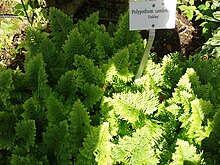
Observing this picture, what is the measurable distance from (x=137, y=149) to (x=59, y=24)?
119cm

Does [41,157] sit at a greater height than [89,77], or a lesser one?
lesser

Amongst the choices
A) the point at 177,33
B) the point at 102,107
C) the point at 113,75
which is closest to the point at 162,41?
the point at 177,33

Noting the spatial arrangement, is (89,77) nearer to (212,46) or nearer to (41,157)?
(41,157)

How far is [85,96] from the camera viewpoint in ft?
7.62

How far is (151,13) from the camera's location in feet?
6.84

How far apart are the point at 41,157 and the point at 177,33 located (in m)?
1.97

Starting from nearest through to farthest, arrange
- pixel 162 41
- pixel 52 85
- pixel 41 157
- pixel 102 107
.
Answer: pixel 41 157
pixel 102 107
pixel 52 85
pixel 162 41

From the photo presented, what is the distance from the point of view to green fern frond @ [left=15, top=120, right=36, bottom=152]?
2000 millimetres

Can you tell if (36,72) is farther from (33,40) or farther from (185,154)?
(185,154)

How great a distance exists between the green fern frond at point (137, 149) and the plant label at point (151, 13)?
23.2 inches

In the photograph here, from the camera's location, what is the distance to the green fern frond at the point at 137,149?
1909mm

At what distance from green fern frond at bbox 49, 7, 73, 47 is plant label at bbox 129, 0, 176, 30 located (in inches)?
28.7

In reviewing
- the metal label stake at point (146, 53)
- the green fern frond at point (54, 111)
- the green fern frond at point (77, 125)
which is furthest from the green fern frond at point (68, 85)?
the metal label stake at point (146, 53)

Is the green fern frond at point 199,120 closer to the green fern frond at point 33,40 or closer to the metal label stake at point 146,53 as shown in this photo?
the metal label stake at point 146,53
